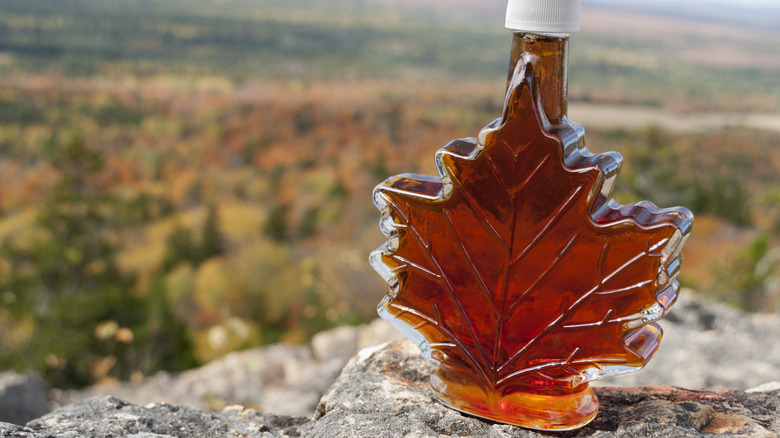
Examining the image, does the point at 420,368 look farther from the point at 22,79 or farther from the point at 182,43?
the point at 182,43

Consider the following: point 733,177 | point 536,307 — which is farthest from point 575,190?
point 733,177

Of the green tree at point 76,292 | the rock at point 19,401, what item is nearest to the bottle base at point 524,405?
the rock at point 19,401

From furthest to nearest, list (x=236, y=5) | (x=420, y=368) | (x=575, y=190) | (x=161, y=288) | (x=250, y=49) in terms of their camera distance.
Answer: (x=236, y=5)
(x=250, y=49)
(x=161, y=288)
(x=420, y=368)
(x=575, y=190)

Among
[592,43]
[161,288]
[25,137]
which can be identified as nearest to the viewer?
[161,288]

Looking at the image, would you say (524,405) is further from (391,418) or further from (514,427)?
(391,418)

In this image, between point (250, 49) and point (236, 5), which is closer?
point (250, 49)

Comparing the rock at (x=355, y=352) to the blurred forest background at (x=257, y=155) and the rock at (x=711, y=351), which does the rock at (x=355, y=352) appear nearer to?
the rock at (x=711, y=351)

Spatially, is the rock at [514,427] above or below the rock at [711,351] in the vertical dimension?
above
